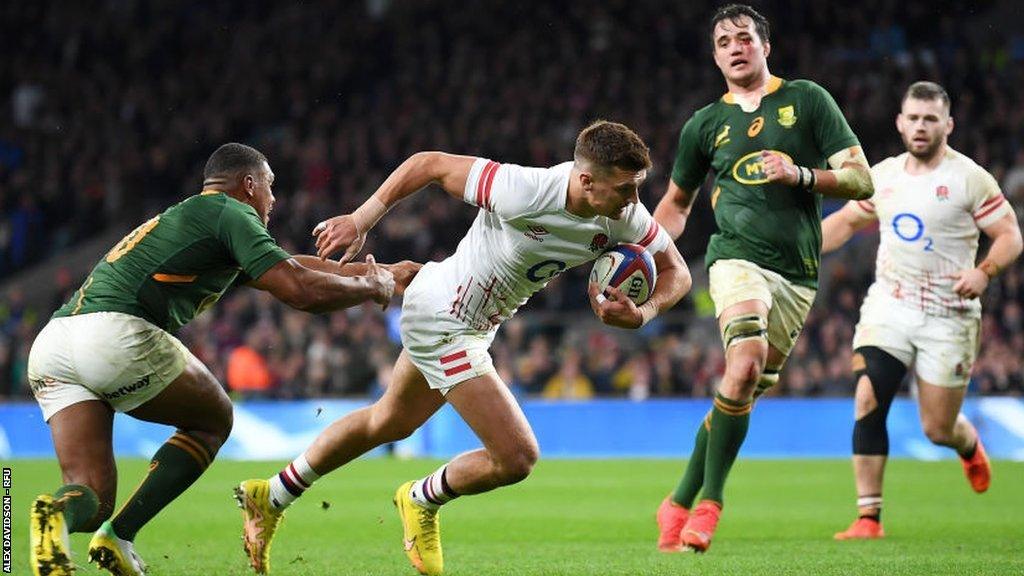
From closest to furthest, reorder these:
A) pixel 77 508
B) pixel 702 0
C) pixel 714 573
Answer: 1. pixel 77 508
2. pixel 714 573
3. pixel 702 0

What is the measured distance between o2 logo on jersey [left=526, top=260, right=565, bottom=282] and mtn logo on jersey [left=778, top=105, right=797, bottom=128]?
6.14ft

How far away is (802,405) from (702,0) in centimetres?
986

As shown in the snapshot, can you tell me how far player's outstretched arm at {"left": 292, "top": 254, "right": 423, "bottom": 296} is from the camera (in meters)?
6.48

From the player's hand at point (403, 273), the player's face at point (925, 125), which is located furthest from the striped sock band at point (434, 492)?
the player's face at point (925, 125)

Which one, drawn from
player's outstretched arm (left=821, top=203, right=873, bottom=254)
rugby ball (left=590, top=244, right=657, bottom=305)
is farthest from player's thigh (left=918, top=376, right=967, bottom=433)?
rugby ball (left=590, top=244, right=657, bottom=305)

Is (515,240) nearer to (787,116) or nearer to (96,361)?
(96,361)

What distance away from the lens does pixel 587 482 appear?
523 inches

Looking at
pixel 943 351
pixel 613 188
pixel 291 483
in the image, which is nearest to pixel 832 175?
pixel 613 188

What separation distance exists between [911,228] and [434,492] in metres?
3.83

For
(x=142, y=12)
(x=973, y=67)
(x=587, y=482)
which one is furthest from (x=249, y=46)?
(x=587, y=482)

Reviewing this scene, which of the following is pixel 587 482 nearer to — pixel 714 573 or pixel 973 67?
pixel 714 573

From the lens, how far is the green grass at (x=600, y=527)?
22.5ft

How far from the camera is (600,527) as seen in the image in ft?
30.1

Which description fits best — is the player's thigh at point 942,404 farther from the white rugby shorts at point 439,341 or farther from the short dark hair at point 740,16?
the white rugby shorts at point 439,341
